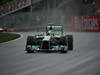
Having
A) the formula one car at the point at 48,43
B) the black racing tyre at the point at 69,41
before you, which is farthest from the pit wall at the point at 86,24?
the formula one car at the point at 48,43

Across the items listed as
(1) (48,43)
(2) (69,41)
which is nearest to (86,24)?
(2) (69,41)

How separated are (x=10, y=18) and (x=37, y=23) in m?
4.24

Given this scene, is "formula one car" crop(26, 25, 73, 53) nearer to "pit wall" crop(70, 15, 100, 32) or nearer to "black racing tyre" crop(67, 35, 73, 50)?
"black racing tyre" crop(67, 35, 73, 50)

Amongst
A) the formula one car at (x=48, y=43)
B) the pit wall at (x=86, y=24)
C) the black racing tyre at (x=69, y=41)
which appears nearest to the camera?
the formula one car at (x=48, y=43)

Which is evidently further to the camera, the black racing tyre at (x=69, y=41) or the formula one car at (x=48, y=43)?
the black racing tyre at (x=69, y=41)

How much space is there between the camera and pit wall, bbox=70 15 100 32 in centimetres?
4750

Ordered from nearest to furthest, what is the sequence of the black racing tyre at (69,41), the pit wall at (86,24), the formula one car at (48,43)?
the formula one car at (48,43), the black racing tyre at (69,41), the pit wall at (86,24)

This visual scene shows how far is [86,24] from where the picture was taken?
4803 centimetres

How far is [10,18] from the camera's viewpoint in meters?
54.9

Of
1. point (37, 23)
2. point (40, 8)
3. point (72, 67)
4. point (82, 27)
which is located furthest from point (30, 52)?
point (40, 8)

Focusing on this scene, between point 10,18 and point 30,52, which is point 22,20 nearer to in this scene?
point 10,18

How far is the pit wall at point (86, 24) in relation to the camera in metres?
47.5

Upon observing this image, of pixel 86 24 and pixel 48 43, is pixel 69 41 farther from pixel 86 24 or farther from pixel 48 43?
pixel 86 24

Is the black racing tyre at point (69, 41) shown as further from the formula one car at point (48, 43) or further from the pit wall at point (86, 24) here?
the pit wall at point (86, 24)
